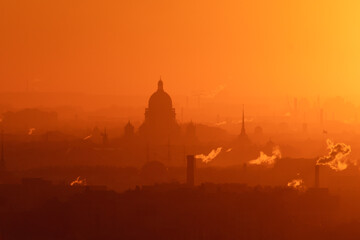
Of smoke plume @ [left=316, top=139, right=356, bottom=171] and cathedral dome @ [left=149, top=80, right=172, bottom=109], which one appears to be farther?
cathedral dome @ [left=149, top=80, right=172, bottom=109]

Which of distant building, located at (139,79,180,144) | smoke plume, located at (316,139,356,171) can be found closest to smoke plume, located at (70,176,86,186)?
smoke plume, located at (316,139,356,171)

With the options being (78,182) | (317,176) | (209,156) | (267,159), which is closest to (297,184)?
(317,176)

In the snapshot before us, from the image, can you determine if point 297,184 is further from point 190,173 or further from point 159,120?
point 159,120

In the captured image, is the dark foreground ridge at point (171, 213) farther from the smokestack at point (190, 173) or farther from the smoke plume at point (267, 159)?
the smoke plume at point (267, 159)

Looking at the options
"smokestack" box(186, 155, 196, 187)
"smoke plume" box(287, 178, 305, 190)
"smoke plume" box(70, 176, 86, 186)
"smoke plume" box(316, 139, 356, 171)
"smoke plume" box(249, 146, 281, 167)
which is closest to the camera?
"smoke plume" box(287, 178, 305, 190)

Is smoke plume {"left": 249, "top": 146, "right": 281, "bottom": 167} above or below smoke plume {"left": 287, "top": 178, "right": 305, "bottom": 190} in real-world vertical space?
above

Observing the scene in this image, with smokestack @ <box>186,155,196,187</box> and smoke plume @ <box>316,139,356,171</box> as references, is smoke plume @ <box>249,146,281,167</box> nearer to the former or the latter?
smoke plume @ <box>316,139,356,171</box>

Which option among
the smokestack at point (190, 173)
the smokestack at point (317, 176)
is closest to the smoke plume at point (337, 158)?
the smokestack at point (317, 176)
